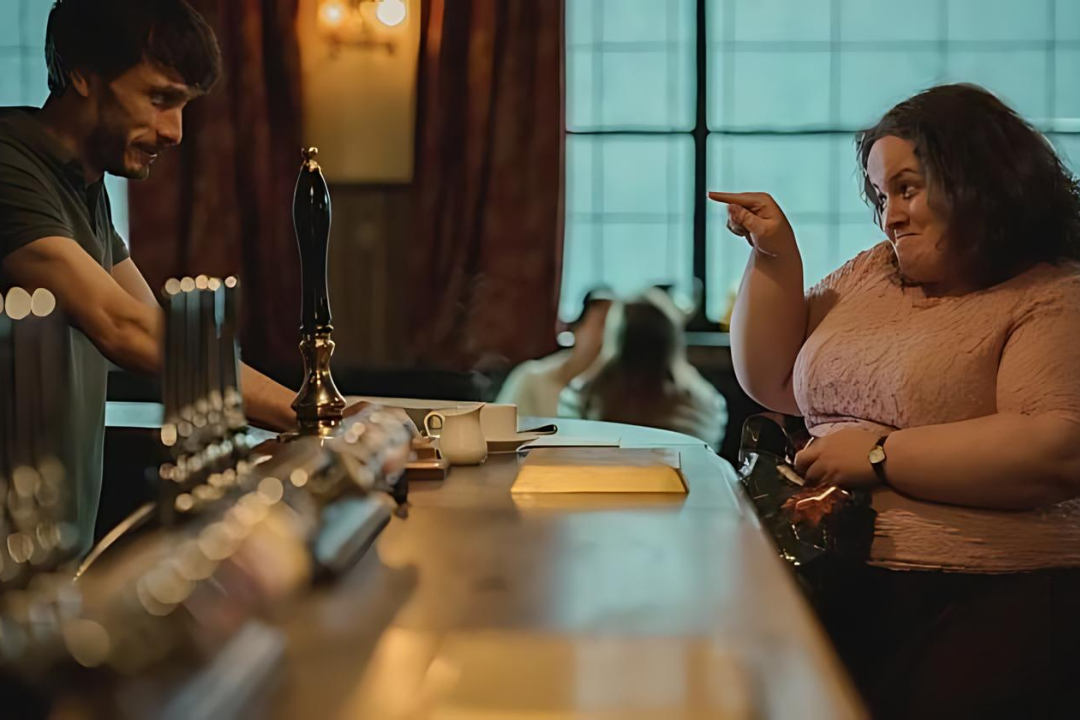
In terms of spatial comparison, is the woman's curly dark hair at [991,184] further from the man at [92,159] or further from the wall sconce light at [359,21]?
the wall sconce light at [359,21]

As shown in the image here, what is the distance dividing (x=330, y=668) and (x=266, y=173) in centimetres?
454

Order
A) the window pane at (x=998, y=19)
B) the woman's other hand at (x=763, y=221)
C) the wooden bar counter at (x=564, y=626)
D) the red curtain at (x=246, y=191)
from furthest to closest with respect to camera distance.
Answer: the window pane at (x=998, y=19) < the red curtain at (x=246, y=191) < the woman's other hand at (x=763, y=221) < the wooden bar counter at (x=564, y=626)

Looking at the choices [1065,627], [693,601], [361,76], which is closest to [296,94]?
[361,76]

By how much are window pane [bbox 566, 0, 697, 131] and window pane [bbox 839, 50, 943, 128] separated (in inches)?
25.4

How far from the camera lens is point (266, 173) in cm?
526

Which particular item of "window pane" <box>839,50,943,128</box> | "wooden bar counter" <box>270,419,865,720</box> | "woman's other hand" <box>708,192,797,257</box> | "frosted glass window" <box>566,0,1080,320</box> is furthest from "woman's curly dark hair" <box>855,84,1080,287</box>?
"window pane" <box>839,50,943,128</box>

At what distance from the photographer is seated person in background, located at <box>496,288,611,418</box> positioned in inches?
176

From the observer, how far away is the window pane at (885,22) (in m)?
5.34

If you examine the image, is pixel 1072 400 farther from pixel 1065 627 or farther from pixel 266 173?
pixel 266 173

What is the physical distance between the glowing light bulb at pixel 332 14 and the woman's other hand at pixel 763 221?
3.29 m

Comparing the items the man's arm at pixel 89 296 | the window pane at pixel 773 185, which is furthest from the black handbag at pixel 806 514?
the window pane at pixel 773 185

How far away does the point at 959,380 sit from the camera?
204cm

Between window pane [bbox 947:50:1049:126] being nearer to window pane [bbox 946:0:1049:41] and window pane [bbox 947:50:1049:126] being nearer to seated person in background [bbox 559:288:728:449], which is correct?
window pane [bbox 946:0:1049:41]

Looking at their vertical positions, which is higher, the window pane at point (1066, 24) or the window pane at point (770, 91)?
the window pane at point (1066, 24)
